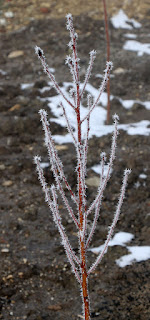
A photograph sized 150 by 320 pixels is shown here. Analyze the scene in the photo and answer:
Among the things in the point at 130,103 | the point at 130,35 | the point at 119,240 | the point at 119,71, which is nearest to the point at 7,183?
the point at 119,240

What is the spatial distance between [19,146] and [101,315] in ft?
9.81

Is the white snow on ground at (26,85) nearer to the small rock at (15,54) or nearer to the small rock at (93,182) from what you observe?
the small rock at (15,54)

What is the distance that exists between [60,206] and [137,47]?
15.5ft

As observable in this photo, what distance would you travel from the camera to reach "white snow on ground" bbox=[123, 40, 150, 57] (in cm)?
794

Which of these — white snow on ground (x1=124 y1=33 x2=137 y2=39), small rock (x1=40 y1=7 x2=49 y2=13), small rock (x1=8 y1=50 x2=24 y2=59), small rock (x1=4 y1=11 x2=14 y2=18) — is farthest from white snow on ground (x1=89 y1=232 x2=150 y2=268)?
small rock (x1=4 y1=11 x2=14 y2=18)

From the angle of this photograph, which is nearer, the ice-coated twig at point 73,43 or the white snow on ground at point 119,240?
the ice-coated twig at point 73,43

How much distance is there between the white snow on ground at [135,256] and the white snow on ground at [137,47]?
5.00 m

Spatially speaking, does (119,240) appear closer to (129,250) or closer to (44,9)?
(129,250)

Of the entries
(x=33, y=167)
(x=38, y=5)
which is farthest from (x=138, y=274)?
(x=38, y=5)

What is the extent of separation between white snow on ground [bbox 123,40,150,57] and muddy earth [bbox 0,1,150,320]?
0.14 meters

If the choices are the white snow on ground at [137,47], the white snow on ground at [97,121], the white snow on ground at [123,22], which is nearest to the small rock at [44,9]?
the white snow on ground at [123,22]

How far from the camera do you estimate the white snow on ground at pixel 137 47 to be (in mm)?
7941

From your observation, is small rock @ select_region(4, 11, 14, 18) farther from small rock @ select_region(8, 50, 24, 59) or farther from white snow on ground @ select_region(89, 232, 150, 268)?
white snow on ground @ select_region(89, 232, 150, 268)

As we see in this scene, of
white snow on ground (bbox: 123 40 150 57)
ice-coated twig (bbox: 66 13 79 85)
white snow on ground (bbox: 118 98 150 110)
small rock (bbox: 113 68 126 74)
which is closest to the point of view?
ice-coated twig (bbox: 66 13 79 85)
